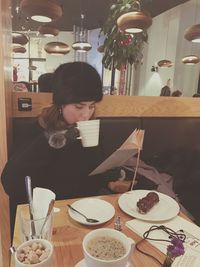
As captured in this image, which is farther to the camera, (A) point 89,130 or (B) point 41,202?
(A) point 89,130

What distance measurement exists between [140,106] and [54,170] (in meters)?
1.09

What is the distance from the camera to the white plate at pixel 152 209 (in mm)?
910

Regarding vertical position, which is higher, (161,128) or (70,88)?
(70,88)

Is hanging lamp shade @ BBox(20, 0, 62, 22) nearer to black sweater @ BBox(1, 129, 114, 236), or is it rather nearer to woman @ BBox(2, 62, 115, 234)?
woman @ BBox(2, 62, 115, 234)

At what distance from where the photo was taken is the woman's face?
1294 mm

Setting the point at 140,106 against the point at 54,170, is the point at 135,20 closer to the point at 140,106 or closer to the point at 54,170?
the point at 140,106

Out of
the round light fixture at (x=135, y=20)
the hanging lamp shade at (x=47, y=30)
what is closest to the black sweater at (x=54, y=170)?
the round light fixture at (x=135, y=20)

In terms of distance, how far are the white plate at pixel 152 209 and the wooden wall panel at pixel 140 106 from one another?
1.04 metres

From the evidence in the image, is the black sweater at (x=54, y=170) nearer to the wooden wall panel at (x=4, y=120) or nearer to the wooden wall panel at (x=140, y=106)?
the wooden wall panel at (x=4, y=120)

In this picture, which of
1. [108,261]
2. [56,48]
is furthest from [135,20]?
[108,261]

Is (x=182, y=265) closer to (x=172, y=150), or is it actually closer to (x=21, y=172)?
(x=21, y=172)

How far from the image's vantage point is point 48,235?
691mm

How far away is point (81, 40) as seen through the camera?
367 centimetres

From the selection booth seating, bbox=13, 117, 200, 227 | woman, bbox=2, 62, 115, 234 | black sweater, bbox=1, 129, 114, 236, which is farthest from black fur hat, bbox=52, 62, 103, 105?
booth seating, bbox=13, 117, 200, 227
